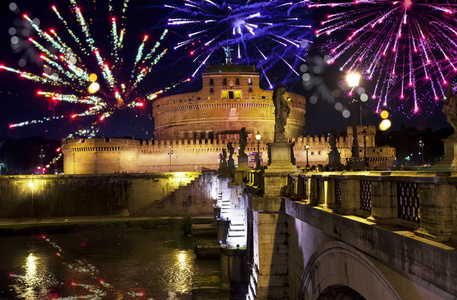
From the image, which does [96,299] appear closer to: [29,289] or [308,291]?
[29,289]

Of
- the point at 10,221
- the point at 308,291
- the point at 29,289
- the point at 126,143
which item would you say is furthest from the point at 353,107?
the point at 126,143

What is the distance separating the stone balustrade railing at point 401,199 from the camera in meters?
3.54

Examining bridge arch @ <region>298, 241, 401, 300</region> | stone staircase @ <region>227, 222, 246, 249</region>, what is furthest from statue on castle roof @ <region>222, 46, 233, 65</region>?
bridge arch @ <region>298, 241, 401, 300</region>

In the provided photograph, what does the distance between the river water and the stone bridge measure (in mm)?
10673

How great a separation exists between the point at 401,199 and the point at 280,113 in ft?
18.9

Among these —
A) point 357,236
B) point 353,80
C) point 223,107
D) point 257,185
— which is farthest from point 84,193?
point 357,236

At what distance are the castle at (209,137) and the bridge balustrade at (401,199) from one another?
135 ft

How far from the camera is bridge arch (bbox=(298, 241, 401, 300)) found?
4469 mm

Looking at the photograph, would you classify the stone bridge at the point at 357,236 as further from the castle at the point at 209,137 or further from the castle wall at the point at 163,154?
the castle wall at the point at 163,154

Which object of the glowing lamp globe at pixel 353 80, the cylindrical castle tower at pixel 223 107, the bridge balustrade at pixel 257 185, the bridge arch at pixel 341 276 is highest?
the cylindrical castle tower at pixel 223 107

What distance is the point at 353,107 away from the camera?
643 inches

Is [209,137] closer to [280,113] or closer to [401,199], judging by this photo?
[280,113]

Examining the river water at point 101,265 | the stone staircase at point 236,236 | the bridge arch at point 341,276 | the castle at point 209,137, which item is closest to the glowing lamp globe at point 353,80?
the stone staircase at point 236,236

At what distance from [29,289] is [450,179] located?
67.4 feet
